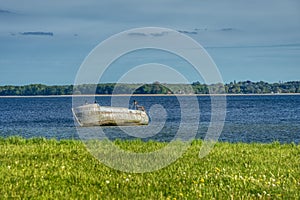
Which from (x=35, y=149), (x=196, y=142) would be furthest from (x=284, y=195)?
(x=196, y=142)

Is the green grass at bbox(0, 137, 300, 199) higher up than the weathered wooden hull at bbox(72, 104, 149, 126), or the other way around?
the green grass at bbox(0, 137, 300, 199)

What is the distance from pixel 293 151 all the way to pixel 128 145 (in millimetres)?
6542

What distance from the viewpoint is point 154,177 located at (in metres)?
13.9

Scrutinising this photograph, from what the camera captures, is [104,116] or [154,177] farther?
[104,116]

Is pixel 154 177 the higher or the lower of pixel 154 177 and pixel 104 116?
the higher

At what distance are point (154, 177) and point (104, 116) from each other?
5052 cm

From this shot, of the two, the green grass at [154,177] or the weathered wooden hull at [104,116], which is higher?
the green grass at [154,177]

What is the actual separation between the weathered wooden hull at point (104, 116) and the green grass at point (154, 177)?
44.6 metres

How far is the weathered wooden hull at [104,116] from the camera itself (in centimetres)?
6372

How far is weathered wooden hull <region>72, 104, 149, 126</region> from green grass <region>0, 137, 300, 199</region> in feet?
146

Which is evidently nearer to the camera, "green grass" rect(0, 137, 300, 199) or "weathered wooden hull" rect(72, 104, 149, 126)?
"green grass" rect(0, 137, 300, 199)

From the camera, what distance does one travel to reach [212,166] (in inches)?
619

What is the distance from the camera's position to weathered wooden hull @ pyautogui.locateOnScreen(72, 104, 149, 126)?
63.7 m

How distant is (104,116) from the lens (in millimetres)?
64062
